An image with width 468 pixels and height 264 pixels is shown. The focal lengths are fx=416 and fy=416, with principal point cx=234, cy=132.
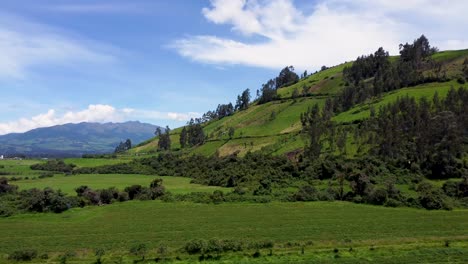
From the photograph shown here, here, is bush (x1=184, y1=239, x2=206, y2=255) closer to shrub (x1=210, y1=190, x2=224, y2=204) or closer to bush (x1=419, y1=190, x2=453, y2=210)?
shrub (x1=210, y1=190, x2=224, y2=204)

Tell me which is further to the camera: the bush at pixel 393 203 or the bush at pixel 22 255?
the bush at pixel 393 203

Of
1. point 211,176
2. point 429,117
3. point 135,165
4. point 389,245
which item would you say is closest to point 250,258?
point 389,245

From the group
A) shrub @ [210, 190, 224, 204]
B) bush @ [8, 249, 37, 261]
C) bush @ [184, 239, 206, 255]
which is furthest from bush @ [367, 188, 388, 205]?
bush @ [8, 249, 37, 261]

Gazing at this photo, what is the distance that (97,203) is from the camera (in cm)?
9200

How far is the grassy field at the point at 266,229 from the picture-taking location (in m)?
52.7

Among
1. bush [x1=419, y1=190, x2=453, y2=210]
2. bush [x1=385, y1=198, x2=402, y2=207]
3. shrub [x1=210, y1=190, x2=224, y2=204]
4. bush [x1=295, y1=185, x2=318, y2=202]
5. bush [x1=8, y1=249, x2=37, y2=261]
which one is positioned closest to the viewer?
bush [x1=8, y1=249, x2=37, y2=261]

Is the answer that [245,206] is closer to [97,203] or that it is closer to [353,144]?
[97,203]

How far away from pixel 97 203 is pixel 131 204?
7644 mm

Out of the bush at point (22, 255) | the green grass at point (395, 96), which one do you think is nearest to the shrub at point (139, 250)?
the bush at point (22, 255)

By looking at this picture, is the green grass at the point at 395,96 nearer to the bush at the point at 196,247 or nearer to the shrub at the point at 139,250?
the bush at the point at 196,247

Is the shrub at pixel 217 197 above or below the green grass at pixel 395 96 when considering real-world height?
below

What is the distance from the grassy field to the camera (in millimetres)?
52719

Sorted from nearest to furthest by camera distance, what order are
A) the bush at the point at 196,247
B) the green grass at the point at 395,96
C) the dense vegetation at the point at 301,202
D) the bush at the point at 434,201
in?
Result: the bush at the point at 196,247, the dense vegetation at the point at 301,202, the bush at the point at 434,201, the green grass at the point at 395,96

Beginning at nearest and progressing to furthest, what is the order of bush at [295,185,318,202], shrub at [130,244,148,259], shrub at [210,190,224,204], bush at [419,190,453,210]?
shrub at [130,244,148,259], bush at [419,190,453,210], bush at [295,185,318,202], shrub at [210,190,224,204]
